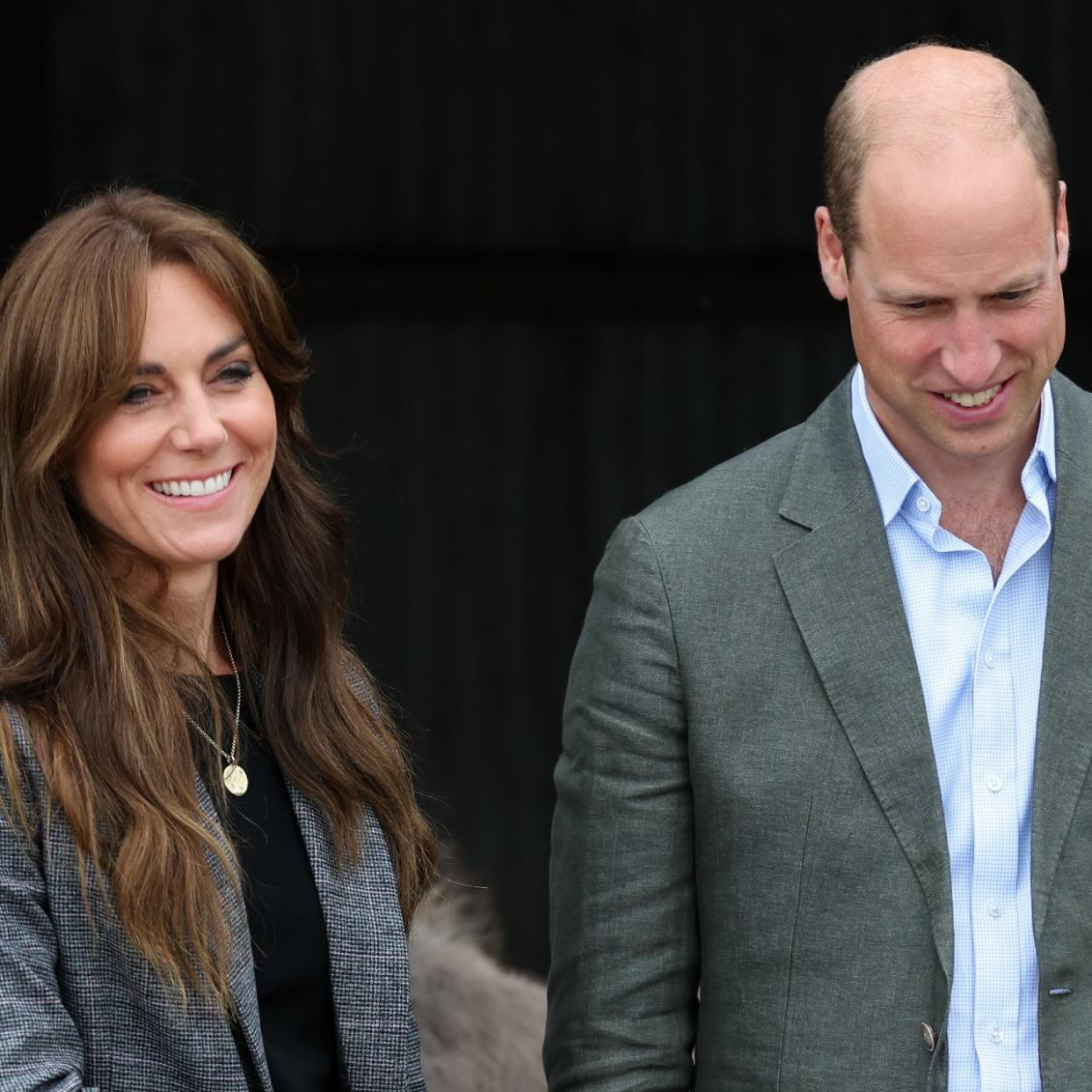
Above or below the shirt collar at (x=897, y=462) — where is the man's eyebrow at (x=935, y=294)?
above

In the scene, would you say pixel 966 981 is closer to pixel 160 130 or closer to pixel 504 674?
pixel 504 674

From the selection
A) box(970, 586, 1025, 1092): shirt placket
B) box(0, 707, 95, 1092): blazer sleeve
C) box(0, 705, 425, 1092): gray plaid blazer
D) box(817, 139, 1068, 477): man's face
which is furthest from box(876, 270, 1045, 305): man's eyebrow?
box(0, 707, 95, 1092): blazer sleeve

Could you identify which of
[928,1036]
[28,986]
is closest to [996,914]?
[928,1036]

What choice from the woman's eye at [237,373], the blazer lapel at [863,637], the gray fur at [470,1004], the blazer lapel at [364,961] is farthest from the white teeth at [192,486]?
the gray fur at [470,1004]

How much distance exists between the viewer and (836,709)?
2.41 metres

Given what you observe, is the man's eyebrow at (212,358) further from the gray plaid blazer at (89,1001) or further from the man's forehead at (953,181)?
the man's forehead at (953,181)

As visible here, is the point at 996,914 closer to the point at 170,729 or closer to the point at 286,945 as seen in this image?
the point at 286,945

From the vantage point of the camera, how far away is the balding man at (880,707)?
2307 mm

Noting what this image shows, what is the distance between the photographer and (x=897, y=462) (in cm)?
248

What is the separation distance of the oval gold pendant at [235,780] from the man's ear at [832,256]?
0.93 m

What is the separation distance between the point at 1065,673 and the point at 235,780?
1.01m

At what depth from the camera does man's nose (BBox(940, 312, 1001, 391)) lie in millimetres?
2271

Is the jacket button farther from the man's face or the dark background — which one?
the dark background

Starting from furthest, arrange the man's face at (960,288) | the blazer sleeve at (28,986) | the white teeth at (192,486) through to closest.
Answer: the white teeth at (192,486), the man's face at (960,288), the blazer sleeve at (28,986)
